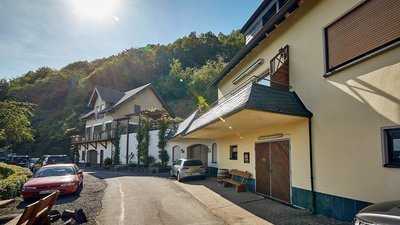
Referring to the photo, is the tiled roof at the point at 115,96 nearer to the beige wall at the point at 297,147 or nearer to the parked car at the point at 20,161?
the parked car at the point at 20,161

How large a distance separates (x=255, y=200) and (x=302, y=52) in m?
5.99

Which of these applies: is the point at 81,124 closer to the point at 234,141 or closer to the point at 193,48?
the point at 193,48

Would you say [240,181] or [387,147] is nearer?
[387,147]

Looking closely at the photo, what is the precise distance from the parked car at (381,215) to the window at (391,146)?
243 cm

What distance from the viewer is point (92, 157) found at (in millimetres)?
42406

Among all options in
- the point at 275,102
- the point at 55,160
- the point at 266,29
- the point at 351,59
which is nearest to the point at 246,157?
the point at 275,102

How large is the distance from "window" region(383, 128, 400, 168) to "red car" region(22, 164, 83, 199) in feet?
38.8

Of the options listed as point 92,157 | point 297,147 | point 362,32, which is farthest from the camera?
point 92,157

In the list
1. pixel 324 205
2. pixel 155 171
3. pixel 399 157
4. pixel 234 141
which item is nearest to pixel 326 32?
pixel 399 157

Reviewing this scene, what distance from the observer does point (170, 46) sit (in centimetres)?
7106

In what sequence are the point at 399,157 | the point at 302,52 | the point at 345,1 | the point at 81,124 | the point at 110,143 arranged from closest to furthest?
the point at 399,157 → the point at 345,1 → the point at 302,52 → the point at 110,143 → the point at 81,124

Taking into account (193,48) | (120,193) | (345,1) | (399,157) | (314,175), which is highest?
(193,48)

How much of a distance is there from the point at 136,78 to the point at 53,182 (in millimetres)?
53687

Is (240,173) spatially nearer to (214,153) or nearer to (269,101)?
(214,153)
